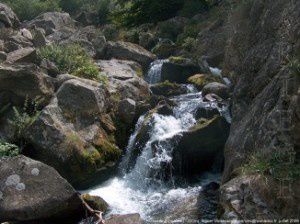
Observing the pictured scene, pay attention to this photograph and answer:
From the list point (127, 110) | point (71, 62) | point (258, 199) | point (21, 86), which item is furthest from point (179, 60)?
point (258, 199)

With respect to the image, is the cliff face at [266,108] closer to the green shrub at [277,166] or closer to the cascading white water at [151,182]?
the green shrub at [277,166]

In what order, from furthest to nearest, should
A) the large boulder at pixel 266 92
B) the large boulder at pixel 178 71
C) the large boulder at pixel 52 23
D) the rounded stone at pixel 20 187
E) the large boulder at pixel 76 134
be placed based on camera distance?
1. the large boulder at pixel 52 23
2. the large boulder at pixel 178 71
3. the large boulder at pixel 76 134
4. the rounded stone at pixel 20 187
5. the large boulder at pixel 266 92

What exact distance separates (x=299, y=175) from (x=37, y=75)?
781cm

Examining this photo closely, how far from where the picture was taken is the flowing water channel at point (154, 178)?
9516 millimetres

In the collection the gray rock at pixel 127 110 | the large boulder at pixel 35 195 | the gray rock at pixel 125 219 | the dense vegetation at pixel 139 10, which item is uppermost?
the dense vegetation at pixel 139 10

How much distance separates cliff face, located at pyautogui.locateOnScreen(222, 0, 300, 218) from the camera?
625 cm

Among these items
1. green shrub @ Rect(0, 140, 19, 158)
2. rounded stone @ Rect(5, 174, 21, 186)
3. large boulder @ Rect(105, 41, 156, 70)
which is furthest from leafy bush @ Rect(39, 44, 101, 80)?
rounded stone @ Rect(5, 174, 21, 186)

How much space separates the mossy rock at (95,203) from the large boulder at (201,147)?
2.32 m

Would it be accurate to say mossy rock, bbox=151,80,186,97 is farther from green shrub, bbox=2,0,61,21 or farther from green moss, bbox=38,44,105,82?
green shrub, bbox=2,0,61,21

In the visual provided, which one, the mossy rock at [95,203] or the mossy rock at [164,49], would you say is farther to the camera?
the mossy rock at [164,49]

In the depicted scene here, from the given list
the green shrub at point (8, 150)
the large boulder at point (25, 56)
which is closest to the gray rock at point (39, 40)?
the large boulder at point (25, 56)

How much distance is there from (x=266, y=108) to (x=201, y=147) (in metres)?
3.77

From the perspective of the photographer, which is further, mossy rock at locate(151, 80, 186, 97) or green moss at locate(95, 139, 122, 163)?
mossy rock at locate(151, 80, 186, 97)

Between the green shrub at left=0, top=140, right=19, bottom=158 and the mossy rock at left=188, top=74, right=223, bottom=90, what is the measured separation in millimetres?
6611
